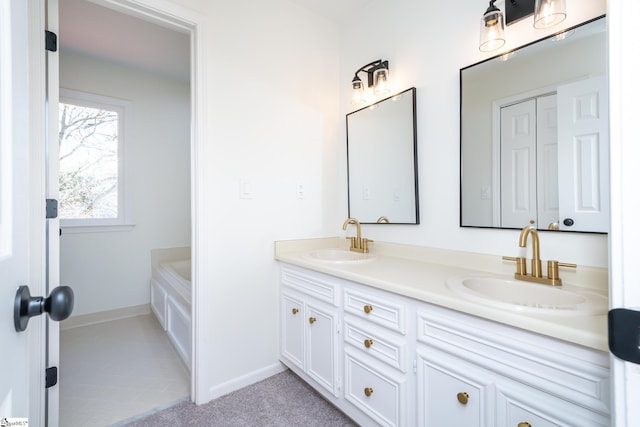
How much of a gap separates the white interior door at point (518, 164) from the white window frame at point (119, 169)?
335 cm

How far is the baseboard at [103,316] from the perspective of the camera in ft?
8.99

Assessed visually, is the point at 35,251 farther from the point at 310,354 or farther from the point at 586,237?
the point at 586,237

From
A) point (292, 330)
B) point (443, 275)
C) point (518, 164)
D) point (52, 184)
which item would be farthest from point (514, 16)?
point (52, 184)

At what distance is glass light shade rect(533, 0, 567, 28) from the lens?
1140 millimetres

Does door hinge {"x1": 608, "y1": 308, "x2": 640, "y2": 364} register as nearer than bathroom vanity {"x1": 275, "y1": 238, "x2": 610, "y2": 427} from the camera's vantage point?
Yes

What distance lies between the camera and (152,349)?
234cm

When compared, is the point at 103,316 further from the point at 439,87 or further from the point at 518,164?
the point at 518,164

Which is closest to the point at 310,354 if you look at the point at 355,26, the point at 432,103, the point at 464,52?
the point at 432,103

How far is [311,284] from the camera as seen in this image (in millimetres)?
1692

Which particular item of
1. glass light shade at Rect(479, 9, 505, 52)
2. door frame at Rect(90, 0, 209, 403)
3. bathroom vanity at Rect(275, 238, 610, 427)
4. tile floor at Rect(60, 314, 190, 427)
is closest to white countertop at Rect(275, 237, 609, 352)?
bathroom vanity at Rect(275, 238, 610, 427)

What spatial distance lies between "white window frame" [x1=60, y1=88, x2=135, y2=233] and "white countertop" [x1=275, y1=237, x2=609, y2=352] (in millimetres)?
2073

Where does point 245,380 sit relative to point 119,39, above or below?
below

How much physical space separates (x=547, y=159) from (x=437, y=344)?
909 mm

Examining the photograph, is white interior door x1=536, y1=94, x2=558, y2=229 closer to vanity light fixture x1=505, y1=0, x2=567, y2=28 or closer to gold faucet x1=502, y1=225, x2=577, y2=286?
gold faucet x1=502, y1=225, x2=577, y2=286
